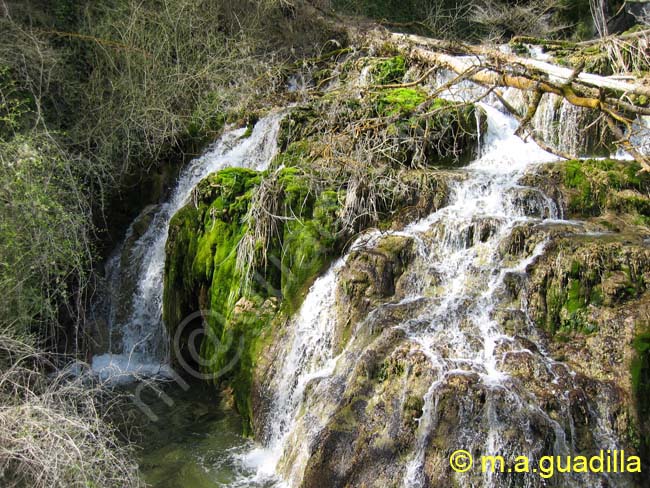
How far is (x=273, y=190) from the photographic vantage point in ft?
23.1

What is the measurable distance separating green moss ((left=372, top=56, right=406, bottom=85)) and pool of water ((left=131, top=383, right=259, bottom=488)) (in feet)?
18.3

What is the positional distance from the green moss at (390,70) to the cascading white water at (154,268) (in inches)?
73.4

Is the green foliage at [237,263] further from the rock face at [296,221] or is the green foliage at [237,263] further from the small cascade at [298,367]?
the small cascade at [298,367]

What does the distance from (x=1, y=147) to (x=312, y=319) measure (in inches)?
132

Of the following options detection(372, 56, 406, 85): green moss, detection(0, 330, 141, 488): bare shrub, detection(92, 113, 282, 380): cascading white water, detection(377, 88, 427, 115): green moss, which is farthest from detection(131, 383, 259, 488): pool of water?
detection(372, 56, 406, 85): green moss

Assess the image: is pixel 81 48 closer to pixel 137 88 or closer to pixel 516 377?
pixel 137 88

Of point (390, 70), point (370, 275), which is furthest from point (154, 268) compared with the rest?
point (390, 70)

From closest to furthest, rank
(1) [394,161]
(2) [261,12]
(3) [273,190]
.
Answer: (3) [273,190] < (1) [394,161] < (2) [261,12]

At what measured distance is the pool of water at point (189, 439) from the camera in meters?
5.76

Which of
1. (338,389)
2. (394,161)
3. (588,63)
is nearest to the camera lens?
(338,389)

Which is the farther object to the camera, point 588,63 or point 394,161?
point 588,63

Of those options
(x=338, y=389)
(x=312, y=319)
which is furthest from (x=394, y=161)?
(x=338, y=389)

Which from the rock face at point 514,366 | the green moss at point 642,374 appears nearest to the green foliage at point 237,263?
the rock face at point 514,366

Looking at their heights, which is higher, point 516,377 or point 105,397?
point 516,377
